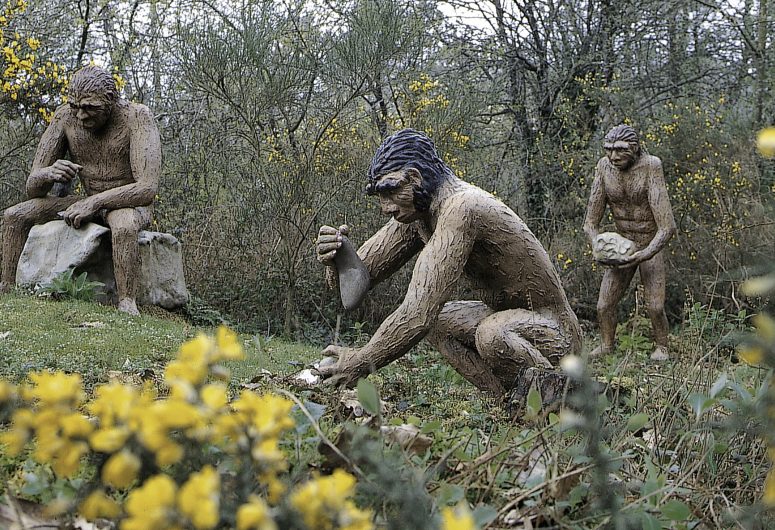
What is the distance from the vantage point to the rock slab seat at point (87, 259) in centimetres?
754

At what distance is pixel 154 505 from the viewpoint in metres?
0.85

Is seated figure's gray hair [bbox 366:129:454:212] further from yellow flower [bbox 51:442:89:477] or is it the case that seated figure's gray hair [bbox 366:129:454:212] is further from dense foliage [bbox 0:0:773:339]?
dense foliage [bbox 0:0:773:339]

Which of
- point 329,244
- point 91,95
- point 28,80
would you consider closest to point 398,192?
point 329,244

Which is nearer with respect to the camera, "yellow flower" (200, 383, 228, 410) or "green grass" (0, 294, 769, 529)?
"yellow flower" (200, 383, 228, 410)

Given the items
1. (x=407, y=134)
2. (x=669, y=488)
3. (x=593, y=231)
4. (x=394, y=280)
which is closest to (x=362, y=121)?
(x=394, y=280)

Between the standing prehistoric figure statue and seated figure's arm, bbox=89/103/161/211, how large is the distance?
480 centimetres

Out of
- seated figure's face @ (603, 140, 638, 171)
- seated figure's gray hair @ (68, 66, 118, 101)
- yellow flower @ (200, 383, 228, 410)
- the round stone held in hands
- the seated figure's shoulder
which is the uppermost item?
seated figure's gray hair @ (68, 66, 118, 101)

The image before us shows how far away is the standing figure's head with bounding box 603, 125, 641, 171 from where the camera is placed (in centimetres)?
870

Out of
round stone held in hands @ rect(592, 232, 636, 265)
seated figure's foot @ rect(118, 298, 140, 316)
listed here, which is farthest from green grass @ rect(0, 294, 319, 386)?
round stone held in hands @ rect(592, 232, 636, 265)

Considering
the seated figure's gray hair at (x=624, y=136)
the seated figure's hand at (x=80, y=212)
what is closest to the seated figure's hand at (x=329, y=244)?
the seated figure's hand at (x=80, y=212)

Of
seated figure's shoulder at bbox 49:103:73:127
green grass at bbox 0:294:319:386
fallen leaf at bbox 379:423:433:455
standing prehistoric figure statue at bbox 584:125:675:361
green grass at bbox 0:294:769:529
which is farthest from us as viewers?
standing prehistoric figure statue at bbox 584:125:675:361

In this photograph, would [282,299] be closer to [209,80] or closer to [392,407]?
[209,80]

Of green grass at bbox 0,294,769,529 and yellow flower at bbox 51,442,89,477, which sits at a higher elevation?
yellow flower at bbox 51,442,89,477

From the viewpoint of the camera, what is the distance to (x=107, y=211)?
25.0ft
